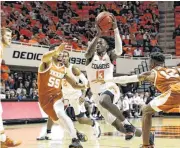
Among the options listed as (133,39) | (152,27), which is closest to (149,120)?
(133,39)

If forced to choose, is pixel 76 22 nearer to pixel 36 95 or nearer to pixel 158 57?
pixel 36 95

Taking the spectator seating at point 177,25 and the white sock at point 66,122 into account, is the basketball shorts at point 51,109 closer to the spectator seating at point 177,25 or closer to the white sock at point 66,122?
the white sock at point 66,122

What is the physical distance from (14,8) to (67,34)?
333 centimetres

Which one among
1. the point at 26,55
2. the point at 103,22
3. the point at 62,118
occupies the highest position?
the point at 103,22

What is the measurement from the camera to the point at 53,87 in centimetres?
680

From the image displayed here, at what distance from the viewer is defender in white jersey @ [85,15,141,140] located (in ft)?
22.0

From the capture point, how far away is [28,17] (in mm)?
21328

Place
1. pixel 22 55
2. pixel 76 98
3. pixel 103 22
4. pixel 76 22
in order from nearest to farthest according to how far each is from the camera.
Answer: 1. pixel 103 22
2. pixel 76 98
3. pixel 22 55
4. pixel 76 22

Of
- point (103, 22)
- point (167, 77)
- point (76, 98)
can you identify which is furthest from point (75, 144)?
point (76, 98)

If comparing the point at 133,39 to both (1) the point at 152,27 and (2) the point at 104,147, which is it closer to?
(1) the point at 152,27

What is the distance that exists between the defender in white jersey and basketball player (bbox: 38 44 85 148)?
1.62ft

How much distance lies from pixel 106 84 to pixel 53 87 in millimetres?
931

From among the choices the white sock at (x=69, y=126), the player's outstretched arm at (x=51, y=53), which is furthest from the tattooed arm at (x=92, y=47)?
the white sock at (x=69, y=126)

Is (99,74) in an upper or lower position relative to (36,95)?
upper
